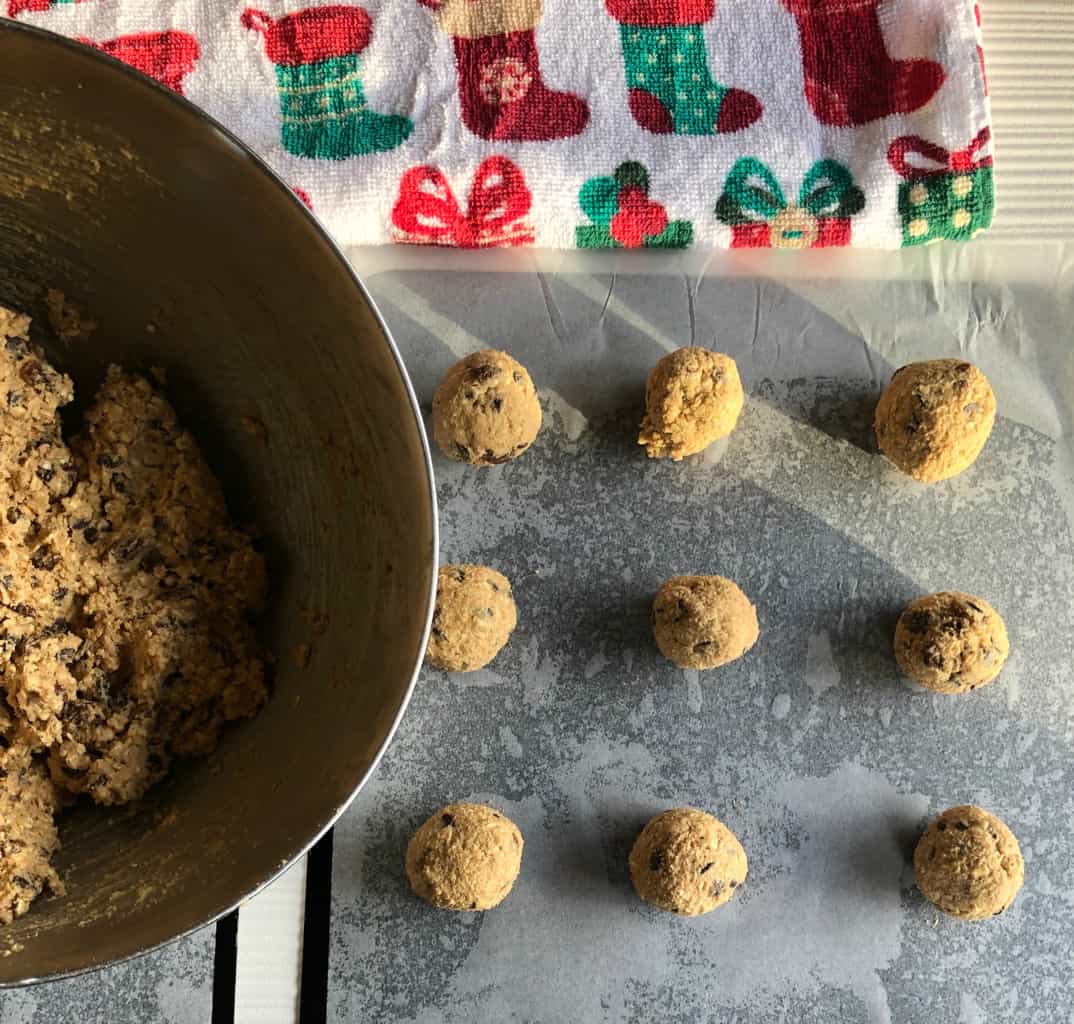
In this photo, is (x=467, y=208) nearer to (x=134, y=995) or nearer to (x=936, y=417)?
(x=936, y=417)

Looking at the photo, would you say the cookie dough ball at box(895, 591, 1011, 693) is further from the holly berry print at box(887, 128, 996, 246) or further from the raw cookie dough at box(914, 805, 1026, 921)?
the holly berry print at box(887, 128, 996, 246)

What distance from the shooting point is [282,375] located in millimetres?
1072

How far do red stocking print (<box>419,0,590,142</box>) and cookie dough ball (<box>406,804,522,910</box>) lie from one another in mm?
784

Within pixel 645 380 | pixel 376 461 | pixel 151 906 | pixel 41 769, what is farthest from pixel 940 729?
pixel 41 769

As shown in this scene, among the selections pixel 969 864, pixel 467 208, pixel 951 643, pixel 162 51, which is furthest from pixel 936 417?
pixel 162 51

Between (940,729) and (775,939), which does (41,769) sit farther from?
(940,729)

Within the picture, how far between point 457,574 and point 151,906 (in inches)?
17.7

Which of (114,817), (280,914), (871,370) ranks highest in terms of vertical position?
(871,370)

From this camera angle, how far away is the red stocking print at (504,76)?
134cm

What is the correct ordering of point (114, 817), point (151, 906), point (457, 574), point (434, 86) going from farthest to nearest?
point (434, 86) < point (457, 574) < point (114, 817) < point (151, 906)

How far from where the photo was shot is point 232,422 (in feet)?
3.78

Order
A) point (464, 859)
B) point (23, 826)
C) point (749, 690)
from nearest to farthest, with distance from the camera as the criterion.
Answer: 1. point (23, 826)
2. point (464, 859)
3. point (749, 690)

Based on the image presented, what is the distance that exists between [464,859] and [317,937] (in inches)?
8.6

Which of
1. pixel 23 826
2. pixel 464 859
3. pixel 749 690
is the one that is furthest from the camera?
pixel 749 690
